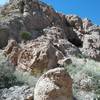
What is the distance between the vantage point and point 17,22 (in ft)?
65.2

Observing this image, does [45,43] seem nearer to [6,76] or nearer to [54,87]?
[6,76]

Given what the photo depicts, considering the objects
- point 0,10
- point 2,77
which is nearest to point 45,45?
point 2,77

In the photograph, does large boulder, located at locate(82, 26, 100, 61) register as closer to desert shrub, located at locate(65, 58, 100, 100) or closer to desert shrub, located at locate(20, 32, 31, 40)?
desert shrub, located at locate(20, 32, 31, 40)

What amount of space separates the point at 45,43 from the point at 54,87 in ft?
18.3

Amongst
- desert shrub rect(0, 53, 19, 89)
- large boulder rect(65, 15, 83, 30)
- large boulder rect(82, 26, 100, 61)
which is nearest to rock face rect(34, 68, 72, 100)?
desert shrub rect(0, 53, 19, 89)

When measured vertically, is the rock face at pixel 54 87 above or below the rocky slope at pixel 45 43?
below

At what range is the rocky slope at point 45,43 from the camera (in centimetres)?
880

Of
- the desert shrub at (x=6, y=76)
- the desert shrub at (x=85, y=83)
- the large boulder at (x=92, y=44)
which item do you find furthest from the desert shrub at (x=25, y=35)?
the desert shrub at (x=6, y=76)

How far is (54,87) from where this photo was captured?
26.7ft

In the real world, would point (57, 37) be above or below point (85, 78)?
above

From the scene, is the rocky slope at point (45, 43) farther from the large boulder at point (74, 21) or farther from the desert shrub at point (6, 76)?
the desert shrub at point (6, 76)

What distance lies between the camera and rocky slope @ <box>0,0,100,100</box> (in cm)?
880

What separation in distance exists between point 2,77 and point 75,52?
836 cm

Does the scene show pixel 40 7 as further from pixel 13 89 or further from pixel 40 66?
pixel 13 89
